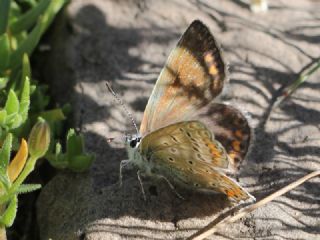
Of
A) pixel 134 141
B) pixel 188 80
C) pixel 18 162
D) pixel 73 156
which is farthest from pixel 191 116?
pixel 18 162

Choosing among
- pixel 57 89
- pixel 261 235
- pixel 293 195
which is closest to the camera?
pixel 261 235

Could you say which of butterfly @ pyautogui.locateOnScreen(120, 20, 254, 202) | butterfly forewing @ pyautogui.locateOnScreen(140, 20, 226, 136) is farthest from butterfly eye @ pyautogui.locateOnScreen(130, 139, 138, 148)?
butterfly forewing @ pyautogui.locateOnScreen(140, 20, 226, 136)

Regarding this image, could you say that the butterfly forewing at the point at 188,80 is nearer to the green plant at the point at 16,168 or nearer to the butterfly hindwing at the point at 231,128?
the butterfly hindwing at the point at 231,128

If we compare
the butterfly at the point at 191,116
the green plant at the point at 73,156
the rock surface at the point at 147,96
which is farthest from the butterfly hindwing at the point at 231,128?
the green plant at the point at 73,156

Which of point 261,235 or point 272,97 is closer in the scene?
point 261,235

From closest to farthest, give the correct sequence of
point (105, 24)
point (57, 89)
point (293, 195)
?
point (293, 195), point (57, 89), point (105, 24)

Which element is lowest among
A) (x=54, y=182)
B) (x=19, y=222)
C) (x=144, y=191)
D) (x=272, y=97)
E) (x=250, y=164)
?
(x=19, y=222)

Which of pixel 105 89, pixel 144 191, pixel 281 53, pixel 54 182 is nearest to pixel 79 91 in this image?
pixel 105 89

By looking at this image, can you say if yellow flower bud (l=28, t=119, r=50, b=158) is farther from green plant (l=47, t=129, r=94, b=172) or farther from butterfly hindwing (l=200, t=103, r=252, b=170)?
butterfly hindwing (l=200, t=103, r=252, b=170)

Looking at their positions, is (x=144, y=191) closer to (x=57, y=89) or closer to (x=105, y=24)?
(x=57, y=89)
